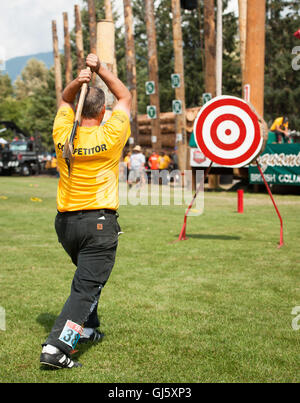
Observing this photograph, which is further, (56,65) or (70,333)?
(56,65)

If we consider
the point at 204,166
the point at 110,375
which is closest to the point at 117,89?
the point at 110,375

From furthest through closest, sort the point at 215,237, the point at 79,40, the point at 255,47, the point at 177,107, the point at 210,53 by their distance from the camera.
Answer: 1. the point at 79,40
2. the point at 177,107
3. the point at 210,53
4. the point at 255,47
5. the point at 215,237

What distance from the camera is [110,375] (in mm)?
3865

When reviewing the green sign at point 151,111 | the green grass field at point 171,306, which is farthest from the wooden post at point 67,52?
the green grass field at point 171,306

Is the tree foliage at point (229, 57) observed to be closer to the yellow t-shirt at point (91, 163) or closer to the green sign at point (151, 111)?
the green sign at point (151, 111)

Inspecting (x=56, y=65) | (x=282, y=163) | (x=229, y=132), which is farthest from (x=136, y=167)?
(x=56, y=65)

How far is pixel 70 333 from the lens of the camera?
12.8 ft

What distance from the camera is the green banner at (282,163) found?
18.6 meters

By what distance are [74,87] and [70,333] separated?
5.90 ft

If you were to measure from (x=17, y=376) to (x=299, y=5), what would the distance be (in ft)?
165

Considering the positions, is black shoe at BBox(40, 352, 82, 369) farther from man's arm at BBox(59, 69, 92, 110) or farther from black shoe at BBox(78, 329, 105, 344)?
man's arm at BBox(59, 69, 92, 110)

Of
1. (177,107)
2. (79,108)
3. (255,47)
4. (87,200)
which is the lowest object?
(87,200)

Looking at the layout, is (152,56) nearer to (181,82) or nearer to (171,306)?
(181,82)
